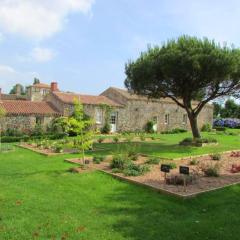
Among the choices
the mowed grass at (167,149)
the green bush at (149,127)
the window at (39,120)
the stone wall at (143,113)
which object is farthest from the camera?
the green bush at (149,127)

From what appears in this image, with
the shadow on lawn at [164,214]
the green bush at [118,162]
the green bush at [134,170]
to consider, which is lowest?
the shadow on lawn at [164,214]

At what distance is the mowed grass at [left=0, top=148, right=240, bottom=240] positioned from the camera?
6.00 metres

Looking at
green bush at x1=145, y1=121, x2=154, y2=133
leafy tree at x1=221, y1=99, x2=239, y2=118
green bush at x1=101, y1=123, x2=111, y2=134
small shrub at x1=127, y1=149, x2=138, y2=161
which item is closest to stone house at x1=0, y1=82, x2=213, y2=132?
green bush at x1=145, y1=121, x2=154, y2=133

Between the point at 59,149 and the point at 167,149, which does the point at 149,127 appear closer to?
the point at 167,149

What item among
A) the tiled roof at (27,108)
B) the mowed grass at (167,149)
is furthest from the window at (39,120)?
the mowed grass at (167,149)

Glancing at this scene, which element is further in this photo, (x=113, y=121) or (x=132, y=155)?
(x=113, y=121)

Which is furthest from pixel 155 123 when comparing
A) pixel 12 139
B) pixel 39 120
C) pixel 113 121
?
pixel 12 139

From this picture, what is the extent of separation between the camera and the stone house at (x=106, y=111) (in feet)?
94.0

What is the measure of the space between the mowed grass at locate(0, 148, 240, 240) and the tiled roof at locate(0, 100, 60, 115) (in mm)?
18321

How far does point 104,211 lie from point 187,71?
13215 mm

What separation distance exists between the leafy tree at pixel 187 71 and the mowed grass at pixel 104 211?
1027 centimetres

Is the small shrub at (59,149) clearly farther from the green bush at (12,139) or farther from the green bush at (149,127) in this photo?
the green bush at (149,127)

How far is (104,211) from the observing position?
7.29m

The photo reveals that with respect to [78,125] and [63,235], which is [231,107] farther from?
[63,235]
